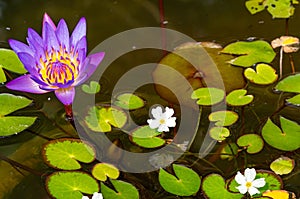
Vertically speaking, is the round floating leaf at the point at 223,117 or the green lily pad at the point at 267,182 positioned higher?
the round floating leaf at the point at 223,117

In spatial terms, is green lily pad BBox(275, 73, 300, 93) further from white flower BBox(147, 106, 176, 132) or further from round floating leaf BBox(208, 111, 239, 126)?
white flower BBox(147, 106, 176, 132)

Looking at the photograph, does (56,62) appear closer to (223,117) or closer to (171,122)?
(171,122)

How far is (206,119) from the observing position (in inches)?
73.5

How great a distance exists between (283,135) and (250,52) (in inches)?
16.4

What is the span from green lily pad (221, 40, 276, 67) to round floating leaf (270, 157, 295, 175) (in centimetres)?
43

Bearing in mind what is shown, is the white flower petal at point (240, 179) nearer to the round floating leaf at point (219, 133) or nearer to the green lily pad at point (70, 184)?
the round floating leaf at point (219, 133)

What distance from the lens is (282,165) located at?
1.68m

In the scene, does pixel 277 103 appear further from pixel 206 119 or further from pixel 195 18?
Answer: pixel 195 18

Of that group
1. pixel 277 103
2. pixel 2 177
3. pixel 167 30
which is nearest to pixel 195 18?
pixel 167 30

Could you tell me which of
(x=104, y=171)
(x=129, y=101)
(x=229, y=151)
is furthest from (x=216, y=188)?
(x=129, y=101)

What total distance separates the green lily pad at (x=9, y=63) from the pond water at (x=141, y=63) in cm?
10

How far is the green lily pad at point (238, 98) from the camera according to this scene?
6.02 ft

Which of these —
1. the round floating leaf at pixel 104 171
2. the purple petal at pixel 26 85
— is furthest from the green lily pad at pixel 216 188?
Answer: the purple petal at pixel 26 85

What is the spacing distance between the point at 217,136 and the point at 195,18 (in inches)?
25.8
